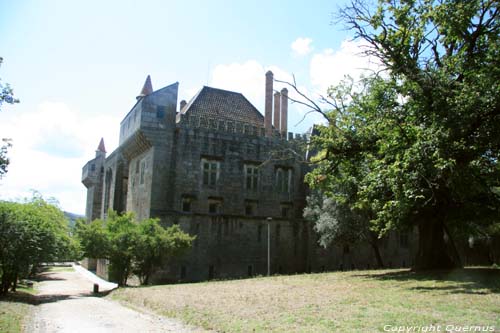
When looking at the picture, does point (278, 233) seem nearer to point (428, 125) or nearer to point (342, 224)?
point (342, 224)

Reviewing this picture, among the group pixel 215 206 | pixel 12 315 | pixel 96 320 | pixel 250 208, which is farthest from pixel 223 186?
pixel 12 315

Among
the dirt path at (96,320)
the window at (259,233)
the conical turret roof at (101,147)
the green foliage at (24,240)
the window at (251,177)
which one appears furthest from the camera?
the conical turret roof at (101,147)

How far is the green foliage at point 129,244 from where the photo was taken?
22.6 metres

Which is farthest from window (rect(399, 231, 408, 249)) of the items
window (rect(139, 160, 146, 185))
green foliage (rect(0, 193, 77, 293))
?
green foliage (rect(0, 193, 77, 293))

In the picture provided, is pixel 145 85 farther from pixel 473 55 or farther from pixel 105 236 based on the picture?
pixel 473 55

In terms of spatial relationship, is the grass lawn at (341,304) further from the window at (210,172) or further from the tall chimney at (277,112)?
the tall chimney at (277,112)

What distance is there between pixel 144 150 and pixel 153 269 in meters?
9.35

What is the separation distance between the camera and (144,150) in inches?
1209

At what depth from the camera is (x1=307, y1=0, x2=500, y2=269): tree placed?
14070mm

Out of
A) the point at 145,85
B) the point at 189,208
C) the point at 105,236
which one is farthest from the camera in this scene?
the point at 145,85

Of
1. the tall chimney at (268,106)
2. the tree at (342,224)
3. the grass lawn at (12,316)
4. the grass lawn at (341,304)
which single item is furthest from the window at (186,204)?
the grass lawn at (12,316)

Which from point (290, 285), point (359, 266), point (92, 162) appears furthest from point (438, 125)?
point (92, 162)

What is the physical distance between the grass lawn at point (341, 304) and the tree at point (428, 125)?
8.97ft

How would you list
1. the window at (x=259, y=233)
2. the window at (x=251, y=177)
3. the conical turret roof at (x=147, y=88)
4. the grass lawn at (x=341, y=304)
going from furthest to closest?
the conical turret roof at (x=147, y=88), the window at (x=251, y=177), the window at (x=259, y=233), the grass lawn at (x=341, y=304)
